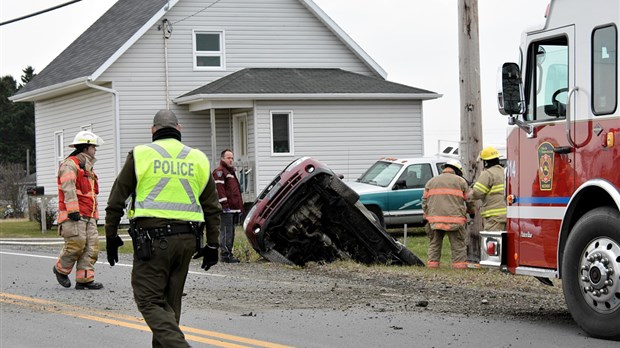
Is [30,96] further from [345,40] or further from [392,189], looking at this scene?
[392,189]

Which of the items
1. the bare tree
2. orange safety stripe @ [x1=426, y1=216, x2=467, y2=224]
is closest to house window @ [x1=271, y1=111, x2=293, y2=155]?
orange safety stripe @ [x1=426, y1=216, x2=467, y2=224]

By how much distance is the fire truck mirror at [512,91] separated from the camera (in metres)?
10.4

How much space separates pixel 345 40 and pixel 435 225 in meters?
19.2

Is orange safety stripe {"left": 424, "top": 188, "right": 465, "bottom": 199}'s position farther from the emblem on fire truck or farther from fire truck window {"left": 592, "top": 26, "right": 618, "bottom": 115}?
fire truck window {"left": 592, "top": 26, "right": 618, "bottom": 115}

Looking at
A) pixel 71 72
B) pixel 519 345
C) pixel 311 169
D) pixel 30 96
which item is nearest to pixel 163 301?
pixel 519 345

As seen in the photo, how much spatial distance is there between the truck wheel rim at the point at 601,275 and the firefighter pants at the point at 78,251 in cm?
668

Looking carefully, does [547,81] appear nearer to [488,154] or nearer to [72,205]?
[488,154]

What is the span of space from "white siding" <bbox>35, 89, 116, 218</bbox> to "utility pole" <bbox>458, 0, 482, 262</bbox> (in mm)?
16445

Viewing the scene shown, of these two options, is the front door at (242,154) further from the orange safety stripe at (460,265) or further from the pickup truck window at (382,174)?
the orange safety stripe at (460,265)

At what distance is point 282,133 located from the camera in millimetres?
32719

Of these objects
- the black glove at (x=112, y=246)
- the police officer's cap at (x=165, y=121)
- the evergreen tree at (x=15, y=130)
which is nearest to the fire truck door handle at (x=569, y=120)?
the police officer's cap at (x=165, y=121)

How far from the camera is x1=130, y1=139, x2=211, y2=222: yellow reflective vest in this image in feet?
26.5

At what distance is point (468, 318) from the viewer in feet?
35.4

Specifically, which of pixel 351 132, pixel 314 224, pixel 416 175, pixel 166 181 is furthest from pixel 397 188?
pixel 166 181
